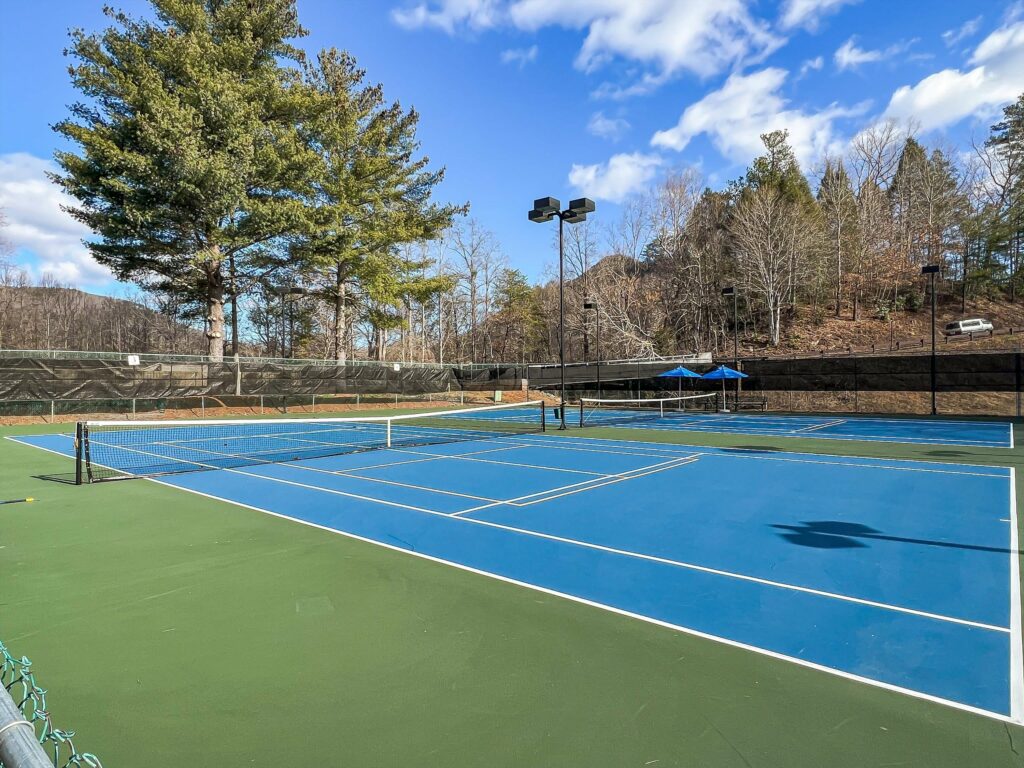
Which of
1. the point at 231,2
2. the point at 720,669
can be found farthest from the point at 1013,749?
the point at 231,2

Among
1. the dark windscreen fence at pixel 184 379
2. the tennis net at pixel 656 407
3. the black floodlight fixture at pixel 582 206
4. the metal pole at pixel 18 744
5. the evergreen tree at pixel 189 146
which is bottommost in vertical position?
the tennis net at pixel 656 407

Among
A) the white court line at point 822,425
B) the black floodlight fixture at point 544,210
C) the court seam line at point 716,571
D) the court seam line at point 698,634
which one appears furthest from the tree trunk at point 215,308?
the white court line at point 822,425

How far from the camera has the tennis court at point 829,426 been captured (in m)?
15.7

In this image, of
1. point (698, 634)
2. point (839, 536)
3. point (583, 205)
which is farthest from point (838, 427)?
point (698, 634)

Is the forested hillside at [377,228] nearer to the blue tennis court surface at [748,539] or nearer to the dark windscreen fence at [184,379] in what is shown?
the dark windscreen fence at [184,379]

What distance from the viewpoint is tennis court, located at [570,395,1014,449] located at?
1574 centimetres

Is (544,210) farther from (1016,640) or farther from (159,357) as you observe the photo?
(159,357)

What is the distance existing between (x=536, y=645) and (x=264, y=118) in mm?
30949

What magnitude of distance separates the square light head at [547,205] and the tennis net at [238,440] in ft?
18.9

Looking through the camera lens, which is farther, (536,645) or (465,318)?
(465,318)

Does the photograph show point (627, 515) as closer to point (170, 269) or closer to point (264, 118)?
point (170, 269)

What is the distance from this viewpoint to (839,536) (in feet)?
19.3

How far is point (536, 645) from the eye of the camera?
344 cm

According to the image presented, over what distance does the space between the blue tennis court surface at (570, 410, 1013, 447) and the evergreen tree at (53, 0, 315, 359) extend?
17620mm
